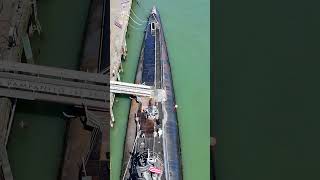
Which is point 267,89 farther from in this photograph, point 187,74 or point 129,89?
point 129,89

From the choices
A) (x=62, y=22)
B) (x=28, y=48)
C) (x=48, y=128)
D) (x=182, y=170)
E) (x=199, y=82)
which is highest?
(x=62, y=22)

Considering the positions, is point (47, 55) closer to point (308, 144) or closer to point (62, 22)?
point (62, 22)

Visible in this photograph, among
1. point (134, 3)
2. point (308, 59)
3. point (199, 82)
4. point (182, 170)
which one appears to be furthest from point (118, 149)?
point (308, 59)

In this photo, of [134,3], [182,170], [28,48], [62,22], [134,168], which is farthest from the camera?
[134,3]

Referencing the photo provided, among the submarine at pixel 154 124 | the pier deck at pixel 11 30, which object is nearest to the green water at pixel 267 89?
the submarine at pixel 154 124

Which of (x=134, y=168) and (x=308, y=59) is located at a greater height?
(x=308, y=59)

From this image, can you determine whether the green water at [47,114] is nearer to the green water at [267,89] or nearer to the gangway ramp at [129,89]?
the gangway ramp at [129,89]
